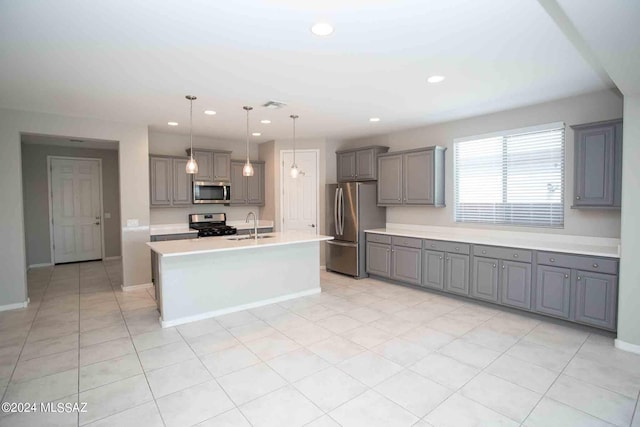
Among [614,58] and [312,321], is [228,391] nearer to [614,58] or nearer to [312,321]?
[312,321]

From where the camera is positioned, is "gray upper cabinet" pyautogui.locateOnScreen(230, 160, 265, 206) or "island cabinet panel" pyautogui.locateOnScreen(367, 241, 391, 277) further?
"gray upper cabinet" pyautogui.locateOnScreen(230, 160, 265, 206)

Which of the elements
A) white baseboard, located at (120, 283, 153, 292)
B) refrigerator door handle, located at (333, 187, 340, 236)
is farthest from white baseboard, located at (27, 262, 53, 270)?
refrigerator door handle, located at (333, 187, 340, 236)

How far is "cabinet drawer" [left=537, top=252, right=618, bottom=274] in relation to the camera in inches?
129

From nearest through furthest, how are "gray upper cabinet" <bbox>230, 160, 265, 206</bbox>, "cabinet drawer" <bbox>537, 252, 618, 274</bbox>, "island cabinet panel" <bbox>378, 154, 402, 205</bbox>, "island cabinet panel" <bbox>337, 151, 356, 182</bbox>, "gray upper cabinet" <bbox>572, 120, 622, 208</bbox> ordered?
"cabinet drawer" <bbox>537, 252, 618, 274</bbox> < "gray upper cabinet" <bbox>572, 120, 622, 208</bbox> < "island cabinet panel" <bbox>378, 154, 402, 205</bbox> < "island cabinet panel" <bbox>337, 151, 356, 182</bbox> < "gray upper cabinet" <bbox>230, 160, 265, 206</bbox>

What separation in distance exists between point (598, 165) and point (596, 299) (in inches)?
55.3

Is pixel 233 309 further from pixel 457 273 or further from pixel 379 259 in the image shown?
pixel 457 273

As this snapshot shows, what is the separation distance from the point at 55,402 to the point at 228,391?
120 cm

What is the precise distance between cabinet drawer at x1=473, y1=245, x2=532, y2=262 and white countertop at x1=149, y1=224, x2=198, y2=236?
14.7 feet

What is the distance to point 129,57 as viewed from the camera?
9.07 feet

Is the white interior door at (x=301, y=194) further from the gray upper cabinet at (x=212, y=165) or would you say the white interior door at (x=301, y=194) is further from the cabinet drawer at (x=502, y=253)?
the cabinet drawer at (x=502, y=253)

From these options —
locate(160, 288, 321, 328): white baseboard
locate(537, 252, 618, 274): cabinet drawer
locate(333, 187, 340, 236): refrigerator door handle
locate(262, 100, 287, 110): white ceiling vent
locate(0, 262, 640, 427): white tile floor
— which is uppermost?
locate(262, 100, 287, 110): white ceiling vent

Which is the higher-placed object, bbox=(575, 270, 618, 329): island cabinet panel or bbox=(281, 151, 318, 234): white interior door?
bbox=(281, 151, 318, 234): white interior door

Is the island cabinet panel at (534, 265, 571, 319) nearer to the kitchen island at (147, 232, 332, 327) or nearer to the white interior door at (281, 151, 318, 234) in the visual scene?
the kitchen island at (147, 232, 332, 327)

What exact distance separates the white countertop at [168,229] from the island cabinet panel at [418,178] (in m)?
3.70
